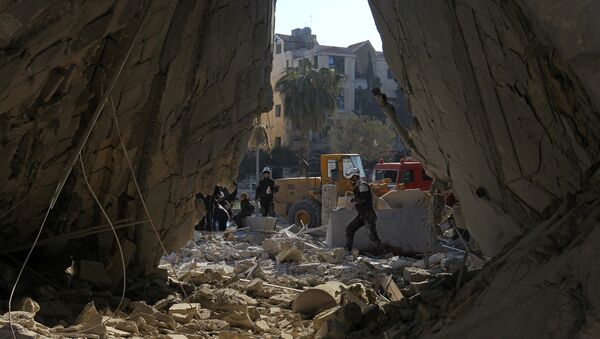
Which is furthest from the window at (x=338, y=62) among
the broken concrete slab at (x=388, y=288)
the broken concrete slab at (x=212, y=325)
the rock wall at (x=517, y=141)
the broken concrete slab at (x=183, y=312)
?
the broken concrete slab at (x=212, y=325)

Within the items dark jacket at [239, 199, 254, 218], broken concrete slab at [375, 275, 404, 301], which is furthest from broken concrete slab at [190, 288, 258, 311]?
dark jacket at [239, 199, 254, 218]

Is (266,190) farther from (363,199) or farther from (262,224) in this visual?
(363,199)

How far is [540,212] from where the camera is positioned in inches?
195

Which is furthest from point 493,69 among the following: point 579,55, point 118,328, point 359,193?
point 359,193

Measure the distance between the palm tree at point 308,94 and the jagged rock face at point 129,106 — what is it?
32066mm

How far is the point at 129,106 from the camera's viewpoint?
7395 mm

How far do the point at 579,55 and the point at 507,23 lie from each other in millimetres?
1010

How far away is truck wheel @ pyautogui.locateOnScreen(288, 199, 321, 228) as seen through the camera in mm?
20438

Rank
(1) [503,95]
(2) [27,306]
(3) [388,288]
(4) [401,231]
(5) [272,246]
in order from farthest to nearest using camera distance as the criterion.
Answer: (4) [401,231] < (5) [272,246] < (3) [388,288] < (2) [27,306] < (1) [503,95]

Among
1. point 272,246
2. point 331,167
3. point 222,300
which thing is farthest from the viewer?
point 331,167

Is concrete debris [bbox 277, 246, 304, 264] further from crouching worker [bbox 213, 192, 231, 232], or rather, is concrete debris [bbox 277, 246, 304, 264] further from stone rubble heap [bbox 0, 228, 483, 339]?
crouching worker [bbox 213, 192, 231, 232]

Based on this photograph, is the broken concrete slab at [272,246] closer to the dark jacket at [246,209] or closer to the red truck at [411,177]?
the dark jacket at [246,209]

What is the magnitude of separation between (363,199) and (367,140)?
29896 millimetres

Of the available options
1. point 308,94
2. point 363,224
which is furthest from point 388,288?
point 308,94
